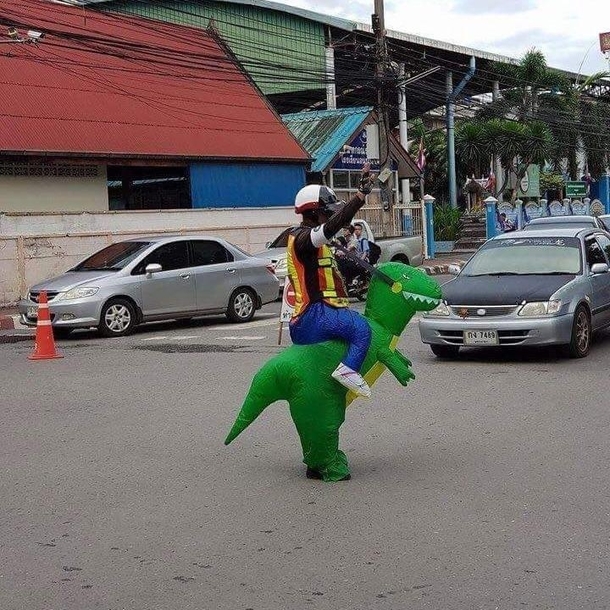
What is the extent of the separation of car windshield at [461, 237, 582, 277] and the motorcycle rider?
21.5 feet

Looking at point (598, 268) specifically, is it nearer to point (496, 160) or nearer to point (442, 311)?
point (442, 311)

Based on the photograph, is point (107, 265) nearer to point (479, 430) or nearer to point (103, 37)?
point (479, 430)

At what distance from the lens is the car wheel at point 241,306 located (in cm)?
1809

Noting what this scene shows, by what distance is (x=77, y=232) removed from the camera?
77.9ft

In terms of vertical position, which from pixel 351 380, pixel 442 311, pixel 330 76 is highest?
pixel 330 76

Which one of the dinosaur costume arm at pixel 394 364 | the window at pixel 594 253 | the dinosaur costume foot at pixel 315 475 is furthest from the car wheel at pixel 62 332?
the dinosaur costume arm at pixel 394 364

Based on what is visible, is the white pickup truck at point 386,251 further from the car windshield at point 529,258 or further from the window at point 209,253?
the car windshield at point 529,258

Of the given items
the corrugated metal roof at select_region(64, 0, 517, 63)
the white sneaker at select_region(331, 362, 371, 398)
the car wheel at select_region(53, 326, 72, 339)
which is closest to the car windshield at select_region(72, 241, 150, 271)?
the car wheel at select_region(53, 326, 72, 339)

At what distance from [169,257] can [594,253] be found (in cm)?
721

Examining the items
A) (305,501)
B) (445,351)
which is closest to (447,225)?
(445,351)

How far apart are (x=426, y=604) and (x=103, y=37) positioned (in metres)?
26.6

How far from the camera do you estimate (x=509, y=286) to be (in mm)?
12031

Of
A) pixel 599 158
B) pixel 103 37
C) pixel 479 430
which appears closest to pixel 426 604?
pixel 479 430

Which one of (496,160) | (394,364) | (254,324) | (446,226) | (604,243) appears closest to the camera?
(394,364)
